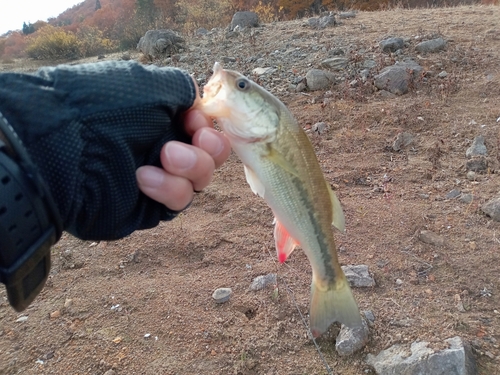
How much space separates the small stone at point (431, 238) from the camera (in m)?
3.65

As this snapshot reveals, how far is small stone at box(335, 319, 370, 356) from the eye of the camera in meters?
2.75

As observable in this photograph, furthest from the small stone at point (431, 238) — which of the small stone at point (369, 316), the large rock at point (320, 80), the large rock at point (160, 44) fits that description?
the large rock at point (160, 44)

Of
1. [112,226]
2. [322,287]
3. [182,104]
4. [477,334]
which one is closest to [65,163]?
[112,226]

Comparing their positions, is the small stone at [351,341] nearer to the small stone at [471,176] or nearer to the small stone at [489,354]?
the small stone at [489,354]

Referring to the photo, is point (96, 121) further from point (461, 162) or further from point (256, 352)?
point (461, 162)

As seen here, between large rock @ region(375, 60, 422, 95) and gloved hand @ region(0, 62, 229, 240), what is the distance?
5.50m

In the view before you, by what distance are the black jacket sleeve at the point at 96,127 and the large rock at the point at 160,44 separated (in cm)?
→ 1015

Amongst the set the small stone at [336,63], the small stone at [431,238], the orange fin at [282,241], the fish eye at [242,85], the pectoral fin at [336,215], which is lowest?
the small stone at [431,238]

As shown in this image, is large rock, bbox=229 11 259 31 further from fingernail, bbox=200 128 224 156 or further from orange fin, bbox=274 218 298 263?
fingernail, bbox=200 128 224 156

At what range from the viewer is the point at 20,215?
140 centimetres

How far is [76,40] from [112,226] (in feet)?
69.9

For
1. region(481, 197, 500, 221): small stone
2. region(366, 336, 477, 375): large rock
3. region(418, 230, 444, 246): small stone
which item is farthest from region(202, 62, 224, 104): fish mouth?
region(481, 197, 500, 221): small stone

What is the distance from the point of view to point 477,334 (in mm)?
2777

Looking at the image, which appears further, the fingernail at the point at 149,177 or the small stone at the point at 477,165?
the small stone at the point at 477,165
